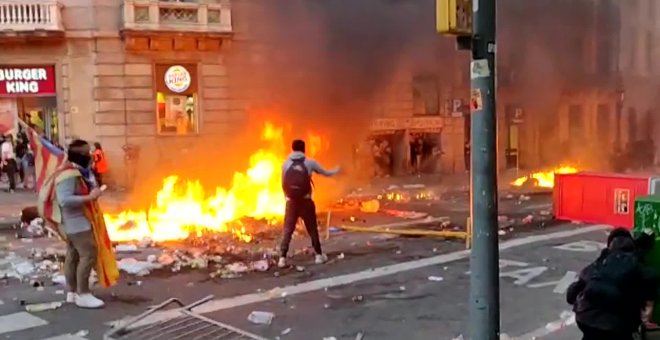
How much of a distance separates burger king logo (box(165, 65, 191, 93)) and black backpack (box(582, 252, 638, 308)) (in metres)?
17.8

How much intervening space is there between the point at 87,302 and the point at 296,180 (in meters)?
2.72

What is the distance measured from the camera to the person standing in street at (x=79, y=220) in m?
6.93

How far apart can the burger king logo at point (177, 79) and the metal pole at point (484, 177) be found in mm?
17264

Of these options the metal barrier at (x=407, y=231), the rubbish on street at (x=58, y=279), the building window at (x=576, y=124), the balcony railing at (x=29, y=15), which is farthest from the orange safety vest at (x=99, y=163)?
the building window at (x=576, y=124)

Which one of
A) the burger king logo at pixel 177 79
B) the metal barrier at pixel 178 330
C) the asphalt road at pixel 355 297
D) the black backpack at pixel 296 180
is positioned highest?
the burger king logo at pixel 177 79

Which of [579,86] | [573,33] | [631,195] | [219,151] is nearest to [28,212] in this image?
[219,151]

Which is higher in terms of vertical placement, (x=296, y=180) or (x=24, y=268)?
Result: (x=296, y=180)

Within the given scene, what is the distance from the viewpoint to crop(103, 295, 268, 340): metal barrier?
6.03 meters

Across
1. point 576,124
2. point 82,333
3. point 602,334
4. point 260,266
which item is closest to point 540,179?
point 576,124

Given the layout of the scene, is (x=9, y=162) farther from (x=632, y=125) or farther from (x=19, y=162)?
(x=632, y=125)

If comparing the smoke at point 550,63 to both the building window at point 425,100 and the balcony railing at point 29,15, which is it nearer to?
the building window at point 425,100

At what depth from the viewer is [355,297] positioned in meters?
7.40

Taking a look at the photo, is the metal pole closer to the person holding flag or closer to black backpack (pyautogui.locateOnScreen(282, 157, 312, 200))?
the person holding flag

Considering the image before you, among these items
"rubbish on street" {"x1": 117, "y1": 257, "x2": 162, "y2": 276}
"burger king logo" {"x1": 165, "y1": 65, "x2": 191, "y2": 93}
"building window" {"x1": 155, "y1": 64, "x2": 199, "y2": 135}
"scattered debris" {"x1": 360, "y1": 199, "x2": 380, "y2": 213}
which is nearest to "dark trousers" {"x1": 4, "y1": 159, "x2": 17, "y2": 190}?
"building window" {"x1": 155, "y1": 64, "x2": 199, "y2": 135}
